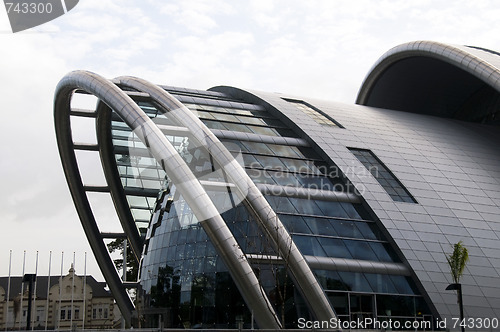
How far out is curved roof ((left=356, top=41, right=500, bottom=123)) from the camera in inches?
2068

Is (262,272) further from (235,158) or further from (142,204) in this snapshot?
(142,204)

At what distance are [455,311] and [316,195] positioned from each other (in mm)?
9109

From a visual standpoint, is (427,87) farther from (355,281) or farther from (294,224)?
(355,281)

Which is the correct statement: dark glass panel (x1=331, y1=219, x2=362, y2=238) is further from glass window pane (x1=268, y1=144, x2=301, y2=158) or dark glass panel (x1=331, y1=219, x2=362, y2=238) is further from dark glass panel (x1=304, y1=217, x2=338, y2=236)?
glass window pane (x1=268, y1=144, x2=301, y2=158)

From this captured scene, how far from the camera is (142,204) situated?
51.6 m

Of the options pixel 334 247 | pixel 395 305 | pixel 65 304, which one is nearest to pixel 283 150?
pixel 334 247


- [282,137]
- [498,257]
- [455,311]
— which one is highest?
[282,137]

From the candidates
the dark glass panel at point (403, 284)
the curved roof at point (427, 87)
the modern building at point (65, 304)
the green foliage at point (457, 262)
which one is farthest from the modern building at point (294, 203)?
the modern building at point (65, 304)

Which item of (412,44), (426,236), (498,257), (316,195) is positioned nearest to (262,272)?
(316,195)

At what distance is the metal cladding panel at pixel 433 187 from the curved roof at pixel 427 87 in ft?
17.1

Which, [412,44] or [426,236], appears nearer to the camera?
[426,236]

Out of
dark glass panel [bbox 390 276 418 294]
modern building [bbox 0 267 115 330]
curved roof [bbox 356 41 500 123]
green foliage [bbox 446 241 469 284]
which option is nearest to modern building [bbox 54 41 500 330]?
dark glass panel [bbox 390 276 418 294]

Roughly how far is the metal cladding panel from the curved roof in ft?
17.1

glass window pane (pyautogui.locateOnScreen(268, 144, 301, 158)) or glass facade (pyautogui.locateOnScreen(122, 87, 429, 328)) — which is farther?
glass window pane (pyautogui.locateOnScreen(268, 144, 301, 158))
